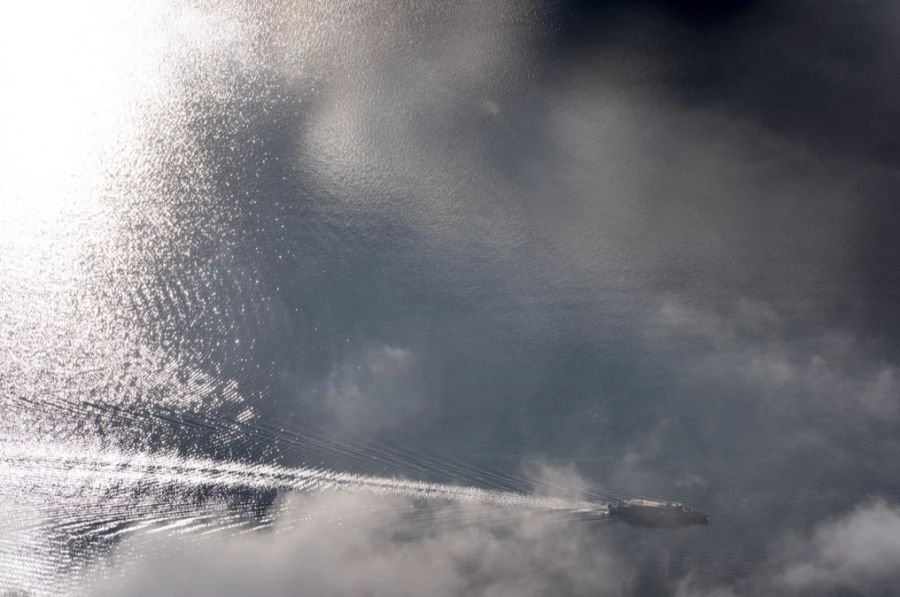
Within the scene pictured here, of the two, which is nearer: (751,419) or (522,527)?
(522,527)

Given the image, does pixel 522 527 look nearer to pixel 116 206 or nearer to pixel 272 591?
pixel 272 591

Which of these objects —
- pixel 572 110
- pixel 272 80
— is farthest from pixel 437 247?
pixel 272 80

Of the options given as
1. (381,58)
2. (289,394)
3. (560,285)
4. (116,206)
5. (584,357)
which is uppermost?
(381,58)

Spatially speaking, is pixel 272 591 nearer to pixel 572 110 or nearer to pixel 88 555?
pixel 88 555

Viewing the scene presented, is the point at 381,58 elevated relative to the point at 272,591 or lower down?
elevated

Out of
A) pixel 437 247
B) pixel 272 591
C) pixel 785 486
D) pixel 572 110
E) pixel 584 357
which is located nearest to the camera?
pixel 272 591

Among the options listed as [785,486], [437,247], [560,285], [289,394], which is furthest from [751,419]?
[289,394]

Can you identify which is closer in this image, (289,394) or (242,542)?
(242,542)

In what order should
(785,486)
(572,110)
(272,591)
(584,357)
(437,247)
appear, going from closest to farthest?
(272,591) < (785,486) < (584,357) < (437,247) < (572,110)

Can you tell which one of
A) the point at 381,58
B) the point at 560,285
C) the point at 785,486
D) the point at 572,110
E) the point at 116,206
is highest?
the point at 381,58
